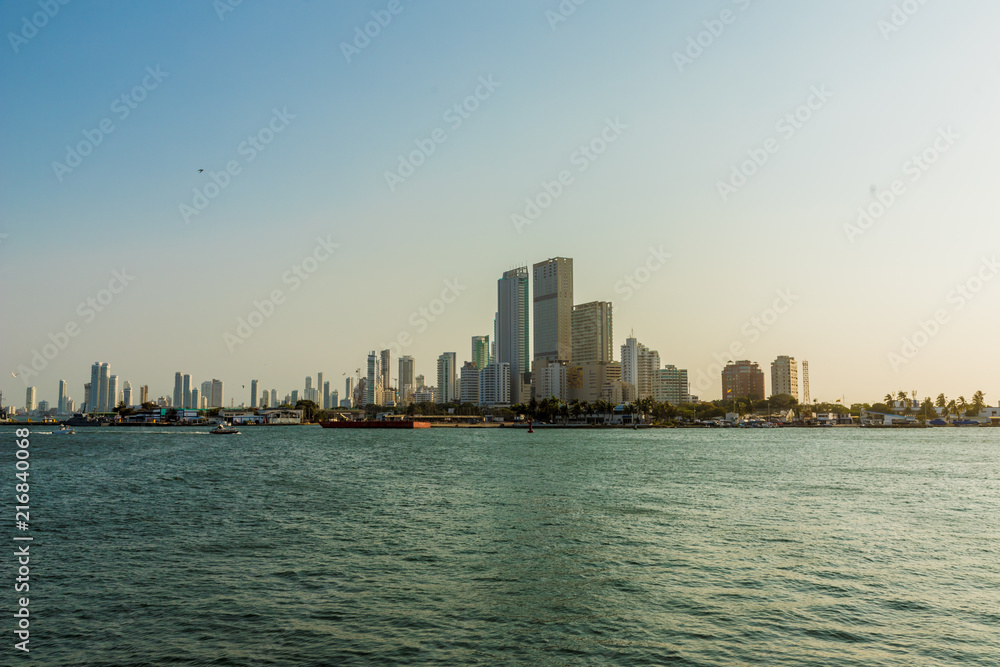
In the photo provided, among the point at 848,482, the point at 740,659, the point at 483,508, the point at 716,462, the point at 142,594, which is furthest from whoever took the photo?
the point at 716,462

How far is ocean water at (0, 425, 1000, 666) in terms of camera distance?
1593cm

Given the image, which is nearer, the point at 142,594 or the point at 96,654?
the point at 96,654

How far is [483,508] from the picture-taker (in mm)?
37312

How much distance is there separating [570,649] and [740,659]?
3837 millimetres

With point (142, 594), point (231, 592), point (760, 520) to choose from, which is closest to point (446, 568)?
point (231, 592)

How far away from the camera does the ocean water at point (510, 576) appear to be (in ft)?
52.3

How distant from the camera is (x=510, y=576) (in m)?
22.1

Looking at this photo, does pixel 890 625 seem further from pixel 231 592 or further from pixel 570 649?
pixel 231 592

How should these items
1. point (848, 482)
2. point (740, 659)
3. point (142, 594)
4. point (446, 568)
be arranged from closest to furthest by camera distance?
point (740, 659) → point (142, 594) → point (446, 568) → point (848, 482)

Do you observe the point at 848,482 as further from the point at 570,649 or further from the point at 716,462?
the point at 570,649

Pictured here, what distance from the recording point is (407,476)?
56.5 m

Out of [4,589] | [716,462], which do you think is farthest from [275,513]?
[716,462]

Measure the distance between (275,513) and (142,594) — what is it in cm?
1560

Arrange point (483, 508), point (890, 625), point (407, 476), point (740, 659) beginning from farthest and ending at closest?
point (407, 476), point (483, 508), point (890, 625), point (740, 659)
